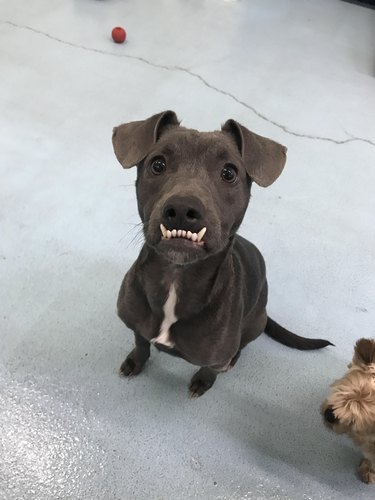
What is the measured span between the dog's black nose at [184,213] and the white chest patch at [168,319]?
29 cm

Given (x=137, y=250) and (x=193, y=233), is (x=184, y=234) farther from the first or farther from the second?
(x=137, y=250)

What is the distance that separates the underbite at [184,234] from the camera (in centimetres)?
100

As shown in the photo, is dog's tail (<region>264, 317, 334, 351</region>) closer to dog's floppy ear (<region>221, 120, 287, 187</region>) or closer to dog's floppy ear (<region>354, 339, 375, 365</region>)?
dog's floppy ear (<region>354, 339, 375, 365</region>)

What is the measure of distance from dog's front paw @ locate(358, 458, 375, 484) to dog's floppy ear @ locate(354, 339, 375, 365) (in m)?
0.40

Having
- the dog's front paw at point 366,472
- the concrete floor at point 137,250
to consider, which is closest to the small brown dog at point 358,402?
the dog's front paw at point 366,472

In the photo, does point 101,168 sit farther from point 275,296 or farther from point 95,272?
point 275,296

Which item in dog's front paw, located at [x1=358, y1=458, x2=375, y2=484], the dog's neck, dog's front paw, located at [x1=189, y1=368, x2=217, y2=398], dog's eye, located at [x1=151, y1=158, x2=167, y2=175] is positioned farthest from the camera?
dog's front paw, located at [x1=189, y1=368, x2=217, y2=398]

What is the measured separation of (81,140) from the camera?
2.46m

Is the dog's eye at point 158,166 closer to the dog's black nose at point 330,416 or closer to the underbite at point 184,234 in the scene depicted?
the underbite at point 184,234

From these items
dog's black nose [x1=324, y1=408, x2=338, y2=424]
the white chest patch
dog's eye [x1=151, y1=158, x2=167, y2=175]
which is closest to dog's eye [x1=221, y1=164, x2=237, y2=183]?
dog's eye [x1=151, y1=158, x2=167, y2=175]

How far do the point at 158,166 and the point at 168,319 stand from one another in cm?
44

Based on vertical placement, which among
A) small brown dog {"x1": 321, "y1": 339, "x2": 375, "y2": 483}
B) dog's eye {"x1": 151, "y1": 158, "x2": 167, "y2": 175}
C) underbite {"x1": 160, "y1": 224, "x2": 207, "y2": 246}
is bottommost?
small brown dog {"x1": 321, "y1": 339, "x2": 375, "y2": 483}

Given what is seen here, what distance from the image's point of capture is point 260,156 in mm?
1169

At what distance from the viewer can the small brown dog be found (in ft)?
4.12
